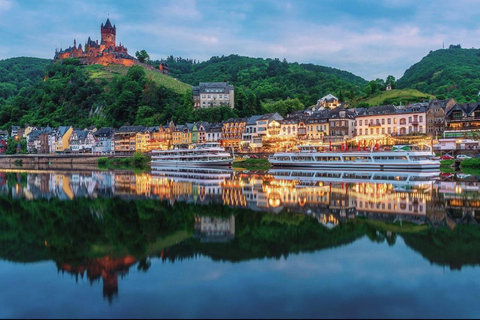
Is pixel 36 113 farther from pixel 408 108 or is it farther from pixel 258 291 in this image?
pixel 258 291

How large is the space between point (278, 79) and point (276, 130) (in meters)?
79.7

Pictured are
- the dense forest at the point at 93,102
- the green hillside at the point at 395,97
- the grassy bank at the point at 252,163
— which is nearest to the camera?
the grassy bank at the point at 252,163

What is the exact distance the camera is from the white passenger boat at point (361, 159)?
49.3 meters

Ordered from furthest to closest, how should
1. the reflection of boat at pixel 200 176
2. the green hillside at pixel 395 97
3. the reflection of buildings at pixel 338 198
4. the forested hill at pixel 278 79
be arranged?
the forested hill at pixel 278 79 → the green hillside at pixel 395 97 → the reflection of boat at pixel 200 176 → the reflection of buildings at pixel 338 198

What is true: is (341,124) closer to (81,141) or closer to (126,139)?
(126,139)

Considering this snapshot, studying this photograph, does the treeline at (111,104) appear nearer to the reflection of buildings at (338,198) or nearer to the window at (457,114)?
the window at (457,114)

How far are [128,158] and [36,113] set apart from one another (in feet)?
202

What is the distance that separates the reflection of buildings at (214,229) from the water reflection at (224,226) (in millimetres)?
38

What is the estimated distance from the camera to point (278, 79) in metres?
157

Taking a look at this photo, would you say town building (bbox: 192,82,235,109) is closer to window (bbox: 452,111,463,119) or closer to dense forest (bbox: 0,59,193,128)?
dense forest (bbox: 0,59,193,128)

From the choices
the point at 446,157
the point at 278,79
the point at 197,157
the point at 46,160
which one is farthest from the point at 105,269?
the point at 278,79

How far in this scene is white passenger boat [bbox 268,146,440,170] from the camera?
49281 mm

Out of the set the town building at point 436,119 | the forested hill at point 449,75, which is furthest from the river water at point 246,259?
the forested hill at point 449,75

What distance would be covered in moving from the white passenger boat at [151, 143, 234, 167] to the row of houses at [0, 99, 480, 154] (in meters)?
12.1
